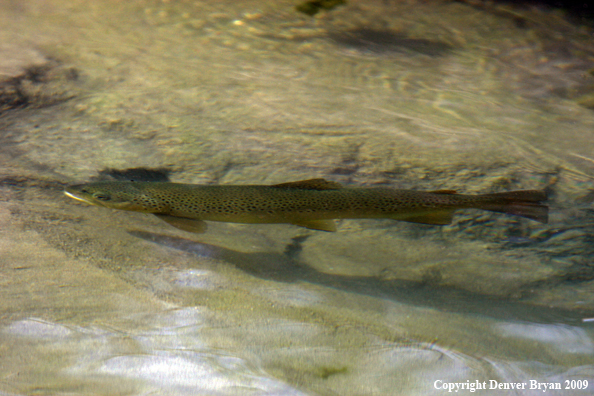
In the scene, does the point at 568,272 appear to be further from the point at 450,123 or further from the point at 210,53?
the point at 210,53

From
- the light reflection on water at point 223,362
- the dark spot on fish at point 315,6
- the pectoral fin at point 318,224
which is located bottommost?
the light reflection on water at point 223,362

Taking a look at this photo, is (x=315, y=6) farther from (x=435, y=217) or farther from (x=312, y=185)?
(x=435, y=217)

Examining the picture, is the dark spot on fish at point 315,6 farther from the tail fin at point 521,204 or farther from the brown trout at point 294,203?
the tail fin at point 521,204

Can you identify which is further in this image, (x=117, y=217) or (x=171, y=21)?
(x=171, y=21)

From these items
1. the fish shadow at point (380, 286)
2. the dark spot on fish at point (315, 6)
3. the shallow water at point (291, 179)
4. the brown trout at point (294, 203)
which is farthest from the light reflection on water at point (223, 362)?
the dark spot on fish at point (315, 6)

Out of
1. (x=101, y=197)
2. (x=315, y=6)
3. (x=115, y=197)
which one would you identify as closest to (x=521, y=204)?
(x=115, y=197)

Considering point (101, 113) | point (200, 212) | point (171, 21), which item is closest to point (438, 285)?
point (200, 212)

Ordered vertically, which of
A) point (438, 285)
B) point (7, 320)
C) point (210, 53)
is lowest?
point (438, 285)
